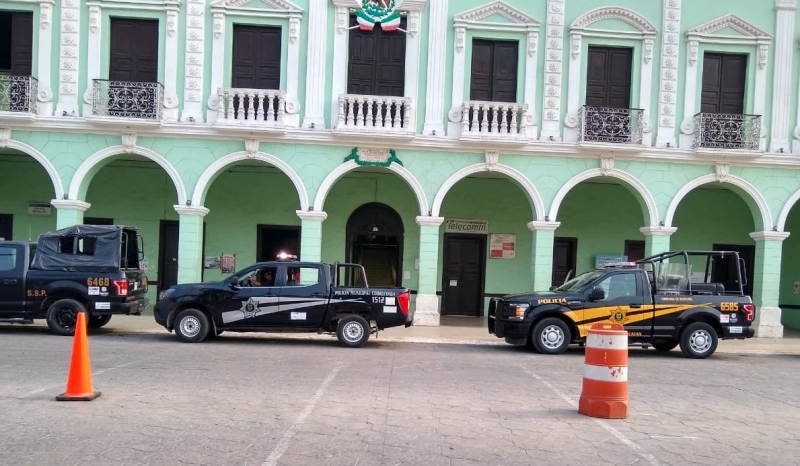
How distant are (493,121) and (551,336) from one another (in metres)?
6.70

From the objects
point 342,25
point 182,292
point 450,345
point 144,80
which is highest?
point 342,25

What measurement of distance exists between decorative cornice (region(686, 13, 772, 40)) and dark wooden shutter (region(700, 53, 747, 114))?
614 mm

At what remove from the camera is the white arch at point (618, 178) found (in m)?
17.7

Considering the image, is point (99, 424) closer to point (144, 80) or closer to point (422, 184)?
point (422, 184)

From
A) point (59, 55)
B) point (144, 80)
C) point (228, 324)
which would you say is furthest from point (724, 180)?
point (59, 55)

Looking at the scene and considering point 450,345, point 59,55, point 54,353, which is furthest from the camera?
point 59,55

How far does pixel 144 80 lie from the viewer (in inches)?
691

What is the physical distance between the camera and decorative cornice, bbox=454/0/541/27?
1762 centimetres

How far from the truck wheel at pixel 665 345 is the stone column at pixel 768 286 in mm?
5067

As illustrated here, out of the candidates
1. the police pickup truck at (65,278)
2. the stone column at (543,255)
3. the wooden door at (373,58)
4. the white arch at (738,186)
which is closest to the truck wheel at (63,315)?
the police pickup truck at (65,278)

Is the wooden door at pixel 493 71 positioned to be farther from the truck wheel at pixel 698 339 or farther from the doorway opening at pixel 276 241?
the truck wheel at pixel 698 339

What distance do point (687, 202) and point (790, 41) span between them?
17.6 feet

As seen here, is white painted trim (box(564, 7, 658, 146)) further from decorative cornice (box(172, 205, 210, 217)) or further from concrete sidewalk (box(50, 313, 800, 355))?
decorative cornice (box(172, 205, 210, 217))

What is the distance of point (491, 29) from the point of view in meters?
17.7
